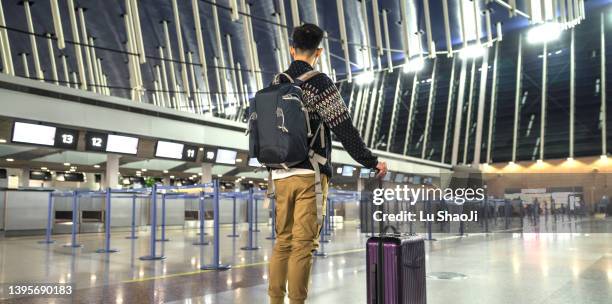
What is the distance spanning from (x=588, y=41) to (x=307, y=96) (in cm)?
2640

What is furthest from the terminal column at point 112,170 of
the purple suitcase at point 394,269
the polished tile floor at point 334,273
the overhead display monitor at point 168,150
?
the purple suitcase at point 394,269

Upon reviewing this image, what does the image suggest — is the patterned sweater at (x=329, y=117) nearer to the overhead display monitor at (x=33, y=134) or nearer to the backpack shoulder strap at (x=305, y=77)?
the backpack shoulder strap at (x=305, y=77)

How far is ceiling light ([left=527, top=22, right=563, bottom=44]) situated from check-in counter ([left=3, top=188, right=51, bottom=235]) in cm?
2431

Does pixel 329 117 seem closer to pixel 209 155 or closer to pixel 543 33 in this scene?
pixel 209 155

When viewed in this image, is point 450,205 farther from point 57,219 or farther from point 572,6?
point 572,6

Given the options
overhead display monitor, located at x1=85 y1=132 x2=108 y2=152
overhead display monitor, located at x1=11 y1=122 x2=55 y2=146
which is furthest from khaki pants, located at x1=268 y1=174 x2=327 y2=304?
overhead display monitor, located at x1=85 y1=132 x2=108 y2=152

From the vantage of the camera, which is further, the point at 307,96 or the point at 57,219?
the point at 57,219

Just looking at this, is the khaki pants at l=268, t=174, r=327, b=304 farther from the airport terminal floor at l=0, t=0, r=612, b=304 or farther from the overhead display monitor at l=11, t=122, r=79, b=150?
the overhead display monitor at l=11, t=122, r=79, b=150

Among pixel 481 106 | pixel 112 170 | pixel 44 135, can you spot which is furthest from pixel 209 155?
pixel 481 106

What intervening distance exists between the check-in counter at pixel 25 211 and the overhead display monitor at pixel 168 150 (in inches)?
139

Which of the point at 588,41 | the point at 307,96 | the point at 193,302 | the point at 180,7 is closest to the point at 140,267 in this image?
the point at 193,302

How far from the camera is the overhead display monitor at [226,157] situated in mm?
13094

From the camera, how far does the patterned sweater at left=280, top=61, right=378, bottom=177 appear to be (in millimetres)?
2258

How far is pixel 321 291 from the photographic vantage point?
3934 mm
